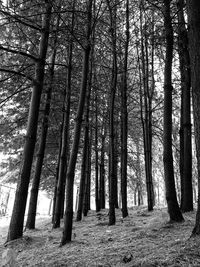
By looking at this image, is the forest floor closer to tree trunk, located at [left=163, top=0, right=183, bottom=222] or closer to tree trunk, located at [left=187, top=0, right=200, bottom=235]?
tree trunk, located at [left=163, top=0, right=183, bottom=222]

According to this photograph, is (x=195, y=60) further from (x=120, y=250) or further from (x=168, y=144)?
(x=120, y=250)

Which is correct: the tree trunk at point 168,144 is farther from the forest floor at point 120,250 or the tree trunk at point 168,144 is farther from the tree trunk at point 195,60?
the tree trunk at point 195,60

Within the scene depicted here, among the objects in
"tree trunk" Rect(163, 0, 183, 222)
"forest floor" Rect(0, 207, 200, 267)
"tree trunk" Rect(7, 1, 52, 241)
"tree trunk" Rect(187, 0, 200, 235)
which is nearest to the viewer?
"forest floor" Rect(0, 207, 200, 267)

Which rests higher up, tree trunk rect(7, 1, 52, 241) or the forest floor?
tree trunk rect(7, 1, 52, 241)

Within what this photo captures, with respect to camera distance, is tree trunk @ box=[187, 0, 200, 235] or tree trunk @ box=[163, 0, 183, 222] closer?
tree trunk @ box=[187, 0, 200, 235]

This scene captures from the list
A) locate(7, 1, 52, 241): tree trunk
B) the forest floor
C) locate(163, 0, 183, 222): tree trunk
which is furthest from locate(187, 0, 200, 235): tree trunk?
locate(7, 1, 52, 241): tree trunk

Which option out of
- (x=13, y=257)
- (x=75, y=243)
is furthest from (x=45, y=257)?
(x=13, y=257)

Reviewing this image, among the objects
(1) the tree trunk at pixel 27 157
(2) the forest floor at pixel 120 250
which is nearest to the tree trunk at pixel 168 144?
(2) the forest floor at pixel 120 250

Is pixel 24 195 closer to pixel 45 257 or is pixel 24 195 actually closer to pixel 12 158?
pixel 45 257

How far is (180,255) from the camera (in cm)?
271

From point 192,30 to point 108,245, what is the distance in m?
3.59

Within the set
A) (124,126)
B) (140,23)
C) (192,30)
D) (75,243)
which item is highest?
(140,23)

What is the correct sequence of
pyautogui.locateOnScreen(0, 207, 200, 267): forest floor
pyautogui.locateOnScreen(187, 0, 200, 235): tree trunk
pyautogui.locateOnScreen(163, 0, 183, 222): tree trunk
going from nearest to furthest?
pyautogui.locateOnScreen(0, 207, 200, 267): forest floor → pyautogui.locateOnScreen(187, 0, 200, 235): tree trunk → pyautogui.locateOnScreen(163, 0, 183, 222): tree trunk

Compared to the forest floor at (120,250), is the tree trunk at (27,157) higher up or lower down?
higher up
